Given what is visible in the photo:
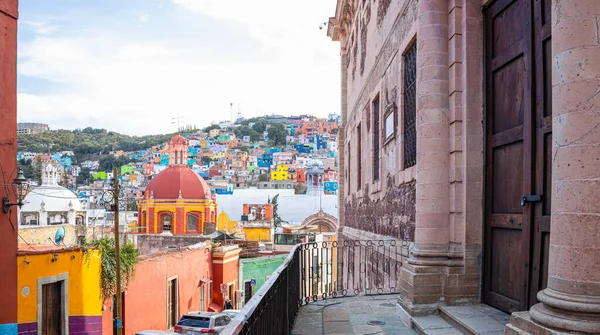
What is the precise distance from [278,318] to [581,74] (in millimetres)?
3052

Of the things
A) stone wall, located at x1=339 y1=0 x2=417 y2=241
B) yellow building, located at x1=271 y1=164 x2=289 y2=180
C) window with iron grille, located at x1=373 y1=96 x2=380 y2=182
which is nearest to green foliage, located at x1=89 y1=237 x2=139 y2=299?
stone wall, located at x1=339 y1=0 x2=417 y2=241

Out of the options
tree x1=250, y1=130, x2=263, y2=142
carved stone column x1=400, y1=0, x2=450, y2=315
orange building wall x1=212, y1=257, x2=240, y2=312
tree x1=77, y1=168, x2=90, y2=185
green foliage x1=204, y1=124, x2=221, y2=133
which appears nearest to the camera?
carved stone column x1=400, y1=0, x2=450, y2=315

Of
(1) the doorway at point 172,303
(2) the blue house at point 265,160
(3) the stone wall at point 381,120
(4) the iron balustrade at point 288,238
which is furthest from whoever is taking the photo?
(2) the blue house at point 265,160

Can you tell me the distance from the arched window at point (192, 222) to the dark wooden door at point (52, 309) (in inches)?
1169

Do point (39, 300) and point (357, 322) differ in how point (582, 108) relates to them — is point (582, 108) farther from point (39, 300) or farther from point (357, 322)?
point (39, 300)

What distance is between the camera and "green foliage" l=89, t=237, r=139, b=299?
14.7m

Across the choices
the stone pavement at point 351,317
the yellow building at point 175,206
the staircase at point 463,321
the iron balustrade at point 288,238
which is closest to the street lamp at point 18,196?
the stone pavement at point 351,317

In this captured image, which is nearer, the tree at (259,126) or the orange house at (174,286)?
the orange house at (174,286)

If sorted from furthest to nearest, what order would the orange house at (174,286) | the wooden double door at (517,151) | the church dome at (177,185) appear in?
1. the church dome at (177,185)
2. the orange house at (174,286)
3. the wooden double door at (517,151)

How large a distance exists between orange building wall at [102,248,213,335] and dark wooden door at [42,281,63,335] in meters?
1.53

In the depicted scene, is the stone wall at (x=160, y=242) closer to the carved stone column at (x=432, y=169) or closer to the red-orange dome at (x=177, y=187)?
the red-orange dome at (x=177, y=187)

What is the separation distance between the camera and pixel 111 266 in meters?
14.9

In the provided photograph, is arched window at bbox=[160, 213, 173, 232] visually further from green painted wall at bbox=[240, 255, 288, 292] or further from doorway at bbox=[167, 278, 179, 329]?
doorway at bbox=[167, 278, 179, 329]

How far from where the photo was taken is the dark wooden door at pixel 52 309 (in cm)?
1279
